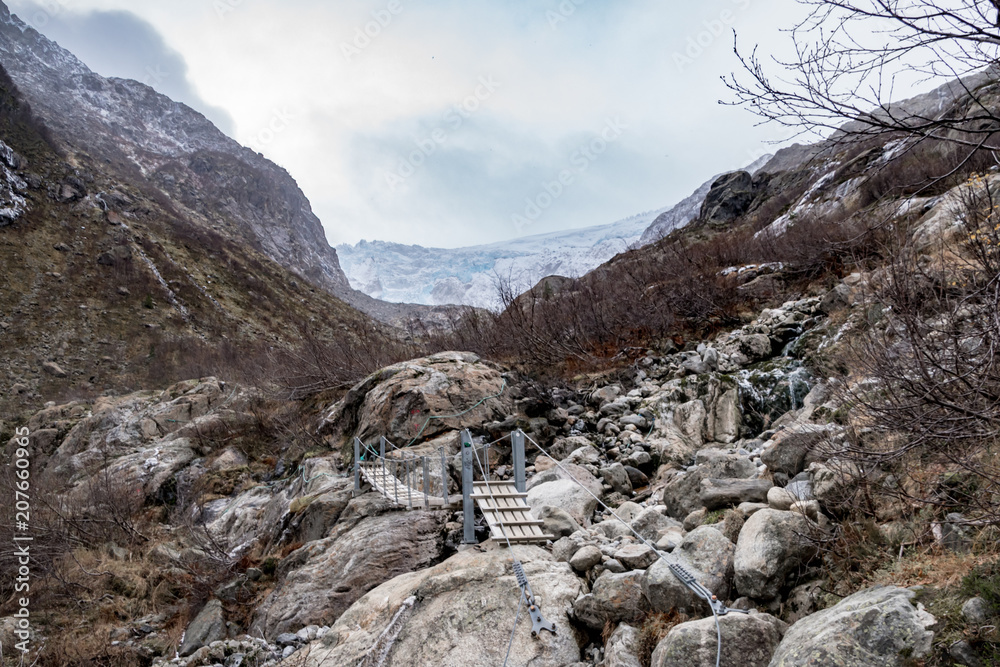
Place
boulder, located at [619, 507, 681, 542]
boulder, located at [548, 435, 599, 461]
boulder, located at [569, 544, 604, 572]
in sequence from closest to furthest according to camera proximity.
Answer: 1. boulder, located at [569, 544, 604, 572]
2. boulder, located at [619, 507, 681, 542]
3. boulder, located at [548, 435, 599, 461]

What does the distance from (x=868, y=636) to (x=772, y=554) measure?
890 mm

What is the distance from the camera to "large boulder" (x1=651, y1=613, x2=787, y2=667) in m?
2.72

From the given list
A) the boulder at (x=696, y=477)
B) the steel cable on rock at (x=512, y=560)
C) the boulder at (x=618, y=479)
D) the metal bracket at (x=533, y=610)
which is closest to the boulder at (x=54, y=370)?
the steel cable on rock at (x=512, y=560)

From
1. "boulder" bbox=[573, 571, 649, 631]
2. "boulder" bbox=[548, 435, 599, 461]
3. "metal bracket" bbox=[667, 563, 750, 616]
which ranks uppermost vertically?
"boulder" bbox=[548, 435, 599, 461]

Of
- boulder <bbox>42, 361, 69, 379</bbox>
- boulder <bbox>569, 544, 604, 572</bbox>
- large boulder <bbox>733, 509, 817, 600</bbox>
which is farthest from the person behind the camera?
boulder <bbox>42, 361, 69, 379</bbox>

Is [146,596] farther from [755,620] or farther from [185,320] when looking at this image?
[185,320]

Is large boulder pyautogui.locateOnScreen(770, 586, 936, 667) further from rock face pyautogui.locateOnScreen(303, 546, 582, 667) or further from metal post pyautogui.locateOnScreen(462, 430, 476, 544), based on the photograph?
metal post pyautogui.locateOnScreen(462, 430, 476, 544)

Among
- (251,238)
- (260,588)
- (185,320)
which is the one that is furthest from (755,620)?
(251,238)

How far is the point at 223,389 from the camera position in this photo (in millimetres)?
18641

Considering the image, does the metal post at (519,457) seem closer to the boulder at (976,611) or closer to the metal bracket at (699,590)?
the metal bracket at (699,590)

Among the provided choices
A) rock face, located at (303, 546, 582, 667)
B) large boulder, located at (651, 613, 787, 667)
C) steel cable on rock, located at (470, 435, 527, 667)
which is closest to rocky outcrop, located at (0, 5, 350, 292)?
steel cable on rock, located at (470, 435, 527, 667)

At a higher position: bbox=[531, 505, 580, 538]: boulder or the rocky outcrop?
the rocky outcrop

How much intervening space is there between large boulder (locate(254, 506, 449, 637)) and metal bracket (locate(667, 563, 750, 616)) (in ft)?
11.0

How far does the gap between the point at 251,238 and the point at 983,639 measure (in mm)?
85769
